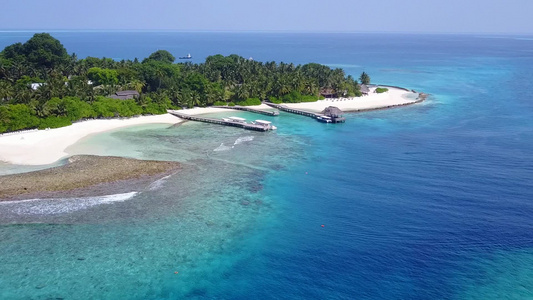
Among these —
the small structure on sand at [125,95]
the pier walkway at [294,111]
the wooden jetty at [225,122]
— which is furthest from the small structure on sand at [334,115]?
the small structure on sand at [125,95]

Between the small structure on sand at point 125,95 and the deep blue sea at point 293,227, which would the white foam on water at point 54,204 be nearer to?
the deep blue sea at point 293,227

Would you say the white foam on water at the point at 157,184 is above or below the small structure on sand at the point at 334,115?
below

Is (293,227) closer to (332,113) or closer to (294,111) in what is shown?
(332,113)

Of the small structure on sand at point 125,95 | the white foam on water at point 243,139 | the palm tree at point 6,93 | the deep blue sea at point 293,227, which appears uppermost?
the palm tree at point 6,93

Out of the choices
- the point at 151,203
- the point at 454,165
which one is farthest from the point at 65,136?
the point at 454,165

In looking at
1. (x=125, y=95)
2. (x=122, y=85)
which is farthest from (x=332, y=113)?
(x=122, y=85)

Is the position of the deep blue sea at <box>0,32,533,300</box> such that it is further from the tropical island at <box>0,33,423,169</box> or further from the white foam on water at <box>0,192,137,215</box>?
the tropical island at <box>0,33,423,169</box>

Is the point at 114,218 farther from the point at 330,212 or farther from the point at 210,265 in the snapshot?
the point at 330,212
